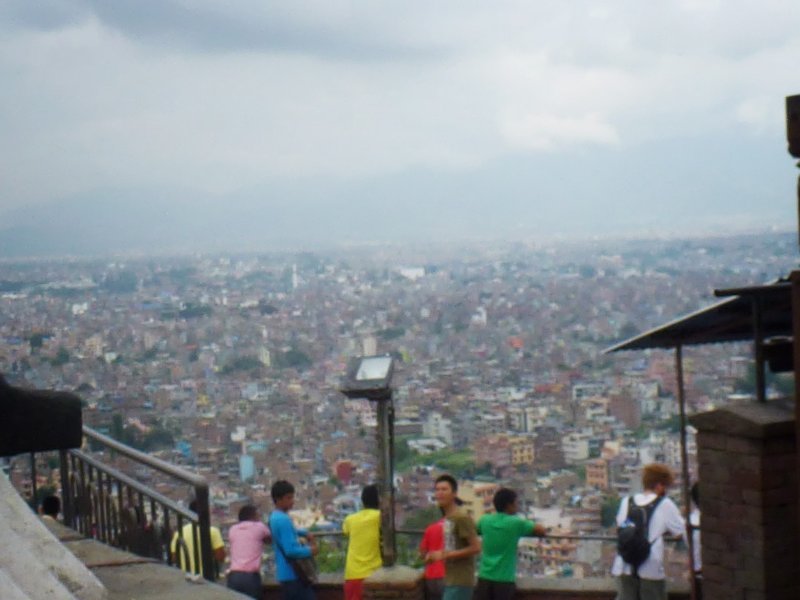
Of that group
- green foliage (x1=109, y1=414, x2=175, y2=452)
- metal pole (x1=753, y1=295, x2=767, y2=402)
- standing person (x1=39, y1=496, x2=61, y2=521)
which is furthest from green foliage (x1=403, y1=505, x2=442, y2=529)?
metal pole (x1=753, y1=295, x2=767, y2=402)

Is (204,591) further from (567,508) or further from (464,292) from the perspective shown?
(464,292)

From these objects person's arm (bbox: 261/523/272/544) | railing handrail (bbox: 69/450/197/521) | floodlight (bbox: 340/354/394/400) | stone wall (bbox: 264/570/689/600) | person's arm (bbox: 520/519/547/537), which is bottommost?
stone wall (bbox: 264/570/689/600)

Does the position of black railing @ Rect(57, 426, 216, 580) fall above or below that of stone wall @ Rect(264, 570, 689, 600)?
above

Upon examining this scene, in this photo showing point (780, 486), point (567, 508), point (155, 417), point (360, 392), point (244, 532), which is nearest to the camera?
point (780, 486)

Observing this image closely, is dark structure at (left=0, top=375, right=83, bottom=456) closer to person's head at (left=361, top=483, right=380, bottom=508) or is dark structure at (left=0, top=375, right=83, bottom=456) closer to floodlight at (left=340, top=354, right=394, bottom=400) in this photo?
floodlight at (left=340, top=354, right=394, bottom=400)

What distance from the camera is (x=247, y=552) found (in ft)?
27.7

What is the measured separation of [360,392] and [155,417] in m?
20.1

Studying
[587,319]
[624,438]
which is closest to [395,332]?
[587,319]

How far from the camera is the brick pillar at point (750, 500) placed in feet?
18.1

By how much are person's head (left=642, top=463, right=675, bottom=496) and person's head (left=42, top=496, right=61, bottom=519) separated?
3936mm

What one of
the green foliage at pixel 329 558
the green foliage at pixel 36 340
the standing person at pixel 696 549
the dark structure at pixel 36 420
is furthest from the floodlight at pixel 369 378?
the green foliage at pixel 36 340

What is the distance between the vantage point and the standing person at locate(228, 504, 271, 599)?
841 centimetres

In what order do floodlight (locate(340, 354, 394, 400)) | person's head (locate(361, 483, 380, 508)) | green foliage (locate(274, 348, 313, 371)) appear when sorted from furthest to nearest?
green foliage (locate(274, 348, 313, 371)), person's head (locate(361, 483, 380, 508)), floodlight (locate(340, 354, 394, 400))

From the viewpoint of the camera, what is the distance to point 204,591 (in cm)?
425
